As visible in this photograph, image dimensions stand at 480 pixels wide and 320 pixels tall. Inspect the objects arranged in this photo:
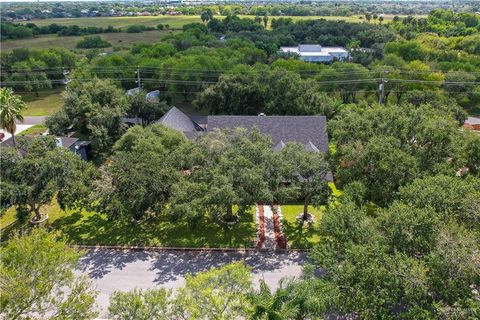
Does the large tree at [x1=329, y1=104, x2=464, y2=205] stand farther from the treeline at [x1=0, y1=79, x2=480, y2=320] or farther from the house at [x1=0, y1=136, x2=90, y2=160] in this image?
the house at [x1=0, y1=136, x2=90, y2=160]

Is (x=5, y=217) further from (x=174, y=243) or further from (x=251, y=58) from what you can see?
(x=251, y=58)

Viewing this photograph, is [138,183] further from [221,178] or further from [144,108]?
[144,108]

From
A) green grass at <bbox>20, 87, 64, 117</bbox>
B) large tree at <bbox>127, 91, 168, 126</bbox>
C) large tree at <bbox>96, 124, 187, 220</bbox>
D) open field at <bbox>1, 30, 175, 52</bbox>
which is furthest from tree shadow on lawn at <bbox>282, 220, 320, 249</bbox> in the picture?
open field at <bbox>1, 30, 175, 52</bbox>

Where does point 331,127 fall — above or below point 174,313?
above

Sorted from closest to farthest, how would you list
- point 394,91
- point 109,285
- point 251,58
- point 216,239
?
point 109,285 < point 216,239 < point 394,91 < point 251,58

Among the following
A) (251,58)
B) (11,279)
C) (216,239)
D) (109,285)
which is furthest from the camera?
(251,58)

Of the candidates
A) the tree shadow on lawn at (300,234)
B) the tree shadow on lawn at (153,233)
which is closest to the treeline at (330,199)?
the tree shadow on lawn at (300,234)

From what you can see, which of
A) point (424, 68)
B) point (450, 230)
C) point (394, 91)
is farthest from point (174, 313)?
point (424, 68)
